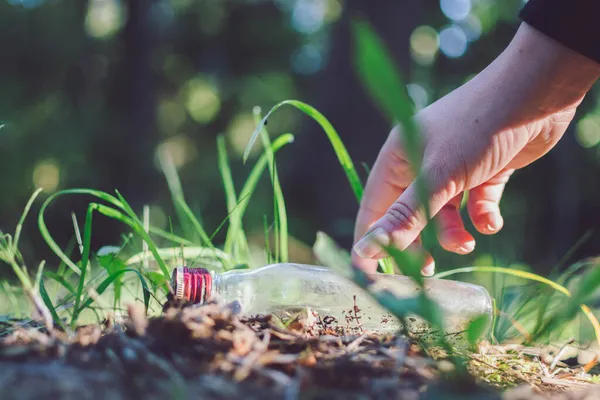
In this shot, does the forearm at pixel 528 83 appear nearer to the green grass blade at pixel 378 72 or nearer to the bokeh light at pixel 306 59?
the green grass blade at pixel 378 72

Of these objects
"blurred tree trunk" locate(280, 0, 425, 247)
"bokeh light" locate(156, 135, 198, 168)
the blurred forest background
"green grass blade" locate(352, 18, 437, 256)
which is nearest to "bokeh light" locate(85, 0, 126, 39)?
the blurred forest background

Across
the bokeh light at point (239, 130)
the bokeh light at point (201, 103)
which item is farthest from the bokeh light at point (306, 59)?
the bokeh light at point (201, 103)

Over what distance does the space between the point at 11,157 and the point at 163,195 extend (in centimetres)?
274

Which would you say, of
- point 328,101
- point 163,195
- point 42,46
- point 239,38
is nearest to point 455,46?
point 328,101

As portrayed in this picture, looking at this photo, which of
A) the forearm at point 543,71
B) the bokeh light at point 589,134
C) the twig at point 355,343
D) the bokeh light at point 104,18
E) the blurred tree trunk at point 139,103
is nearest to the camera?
the twig at point 355,343

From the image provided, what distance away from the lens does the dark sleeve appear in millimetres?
1016

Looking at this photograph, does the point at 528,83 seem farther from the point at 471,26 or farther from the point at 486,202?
the point at 471,26

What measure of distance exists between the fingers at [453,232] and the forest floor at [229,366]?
533mm

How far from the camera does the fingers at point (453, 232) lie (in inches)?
57.9

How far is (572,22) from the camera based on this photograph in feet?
3.33

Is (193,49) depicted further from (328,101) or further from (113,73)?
(328,101)

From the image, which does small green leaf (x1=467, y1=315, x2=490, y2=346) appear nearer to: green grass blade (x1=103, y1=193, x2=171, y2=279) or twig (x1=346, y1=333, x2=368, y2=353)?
twig (x1=346, y1=333, x2=368, y2=353)

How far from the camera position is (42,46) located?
1211 cm

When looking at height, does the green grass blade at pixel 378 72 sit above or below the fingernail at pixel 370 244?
above
